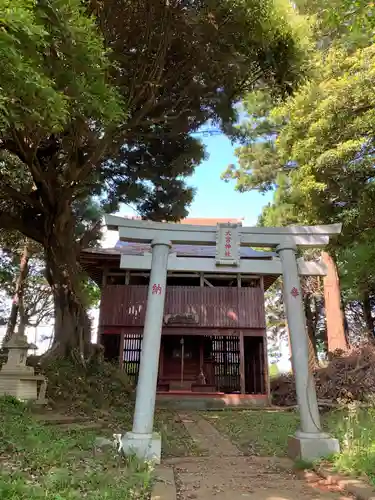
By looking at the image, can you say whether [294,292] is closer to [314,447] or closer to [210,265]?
[210,265]

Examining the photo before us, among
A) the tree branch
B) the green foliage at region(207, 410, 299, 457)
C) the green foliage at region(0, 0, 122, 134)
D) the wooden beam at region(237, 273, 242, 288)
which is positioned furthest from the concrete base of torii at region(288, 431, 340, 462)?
the wooden beam at region(237, 273, 242, 288)

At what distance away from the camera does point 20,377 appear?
7.62 meters

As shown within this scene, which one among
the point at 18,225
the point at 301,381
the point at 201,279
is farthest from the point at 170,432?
the point at 201,279

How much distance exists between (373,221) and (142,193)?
6267 mm

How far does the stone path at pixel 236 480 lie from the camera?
3.92 meters

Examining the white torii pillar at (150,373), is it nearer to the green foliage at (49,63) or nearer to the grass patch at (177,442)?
the grass patch at (177,442)

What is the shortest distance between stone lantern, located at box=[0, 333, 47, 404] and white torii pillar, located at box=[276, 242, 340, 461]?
4.87 metres

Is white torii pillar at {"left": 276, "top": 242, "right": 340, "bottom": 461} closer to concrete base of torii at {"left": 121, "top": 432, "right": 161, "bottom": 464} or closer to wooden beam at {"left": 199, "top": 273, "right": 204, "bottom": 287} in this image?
concrete base of torii at {"left": 121, "top": 432, "right": 161, "bottom": 464}

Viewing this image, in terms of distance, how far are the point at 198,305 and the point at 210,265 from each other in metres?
8.10

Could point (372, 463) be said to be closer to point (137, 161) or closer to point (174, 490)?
point (174, 490)

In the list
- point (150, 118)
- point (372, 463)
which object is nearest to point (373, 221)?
point (150, 118)

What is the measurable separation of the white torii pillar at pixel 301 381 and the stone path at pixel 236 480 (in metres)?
0.32

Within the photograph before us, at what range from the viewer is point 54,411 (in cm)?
779

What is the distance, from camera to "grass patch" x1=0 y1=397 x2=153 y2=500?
3172 mm
